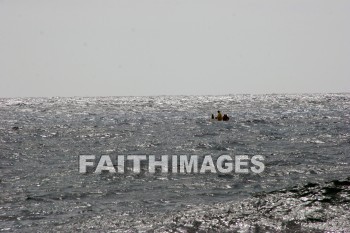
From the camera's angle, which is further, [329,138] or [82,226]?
[329,138]

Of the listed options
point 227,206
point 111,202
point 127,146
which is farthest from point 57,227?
point 127,146

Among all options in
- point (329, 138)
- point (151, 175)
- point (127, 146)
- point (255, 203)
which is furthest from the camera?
point (329, 138)

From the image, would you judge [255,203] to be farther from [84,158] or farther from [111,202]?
[84,158]

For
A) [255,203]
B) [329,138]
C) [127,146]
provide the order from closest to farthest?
[255,203]
[127,146]
[329,138]

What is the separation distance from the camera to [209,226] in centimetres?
1404

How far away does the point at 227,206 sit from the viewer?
54.2ft

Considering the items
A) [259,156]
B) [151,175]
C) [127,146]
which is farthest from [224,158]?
[127,146]

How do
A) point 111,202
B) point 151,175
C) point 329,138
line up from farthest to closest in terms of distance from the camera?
point 329,138, point 151,175, point 111,202

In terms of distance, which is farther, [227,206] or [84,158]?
[84,158]

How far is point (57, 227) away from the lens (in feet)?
50.5

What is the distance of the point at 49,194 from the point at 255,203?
873 cm

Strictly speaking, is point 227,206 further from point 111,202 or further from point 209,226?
point 111,202

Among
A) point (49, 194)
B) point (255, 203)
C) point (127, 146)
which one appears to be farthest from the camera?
point (127, 146)

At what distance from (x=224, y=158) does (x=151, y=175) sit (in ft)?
25.2
